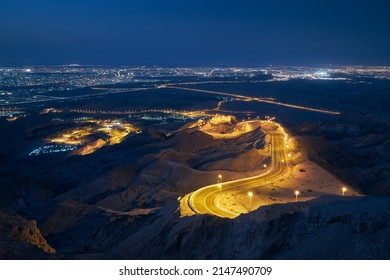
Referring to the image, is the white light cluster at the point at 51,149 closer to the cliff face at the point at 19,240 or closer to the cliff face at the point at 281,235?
the cliff face at the point at 19,240

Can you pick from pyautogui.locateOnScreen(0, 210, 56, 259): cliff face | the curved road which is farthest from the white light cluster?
pyautogui.locateOnScreen(0, 210, 56, 259): cliff face

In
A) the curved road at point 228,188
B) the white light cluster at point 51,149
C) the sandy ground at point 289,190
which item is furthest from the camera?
the white light cluster at point 51,149

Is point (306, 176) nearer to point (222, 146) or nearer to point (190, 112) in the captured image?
point (222, 146)

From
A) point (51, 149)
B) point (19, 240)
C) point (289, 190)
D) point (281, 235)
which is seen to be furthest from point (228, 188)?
point (51, 149)

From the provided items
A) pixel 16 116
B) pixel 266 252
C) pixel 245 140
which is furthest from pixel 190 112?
pixel 266 252

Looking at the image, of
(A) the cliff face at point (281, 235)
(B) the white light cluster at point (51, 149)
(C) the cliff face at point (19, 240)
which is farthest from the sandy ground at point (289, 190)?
(B) the white light cluster at point (51, 149)

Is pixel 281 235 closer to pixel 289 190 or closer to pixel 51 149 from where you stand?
pixel 289 190

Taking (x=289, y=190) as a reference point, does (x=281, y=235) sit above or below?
above
